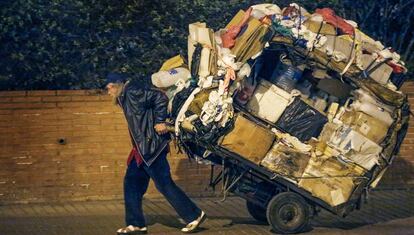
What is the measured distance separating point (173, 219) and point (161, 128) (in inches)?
72.3

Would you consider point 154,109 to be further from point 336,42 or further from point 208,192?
point 208,192

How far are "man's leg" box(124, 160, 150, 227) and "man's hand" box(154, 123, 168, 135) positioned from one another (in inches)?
20.8

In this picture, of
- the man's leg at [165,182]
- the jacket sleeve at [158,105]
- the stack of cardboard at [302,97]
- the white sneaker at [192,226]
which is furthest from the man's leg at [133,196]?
the stack of cardboard at [302,97]

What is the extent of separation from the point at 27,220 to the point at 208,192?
9.22 feet

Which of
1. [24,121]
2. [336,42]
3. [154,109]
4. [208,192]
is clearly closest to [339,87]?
[336,42]

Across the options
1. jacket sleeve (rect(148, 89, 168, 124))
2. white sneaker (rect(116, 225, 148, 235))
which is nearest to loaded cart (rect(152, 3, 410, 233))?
jacket sleeve (rect(148, 89, 168, 124))

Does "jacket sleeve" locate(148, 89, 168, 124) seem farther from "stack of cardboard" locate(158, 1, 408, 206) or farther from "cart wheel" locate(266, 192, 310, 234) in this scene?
"cart wheel" locate(266, 192, 310, 234)

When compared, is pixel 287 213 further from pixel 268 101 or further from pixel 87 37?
pixel 87 37

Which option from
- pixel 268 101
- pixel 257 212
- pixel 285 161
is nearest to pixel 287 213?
pixel 285 161

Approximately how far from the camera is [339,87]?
30.9 ft

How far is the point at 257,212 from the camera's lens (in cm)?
1023

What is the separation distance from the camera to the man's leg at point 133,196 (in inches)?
372

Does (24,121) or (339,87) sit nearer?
(339,87)

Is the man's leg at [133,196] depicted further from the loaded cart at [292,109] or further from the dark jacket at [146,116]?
the loaded cart at [292,109]
